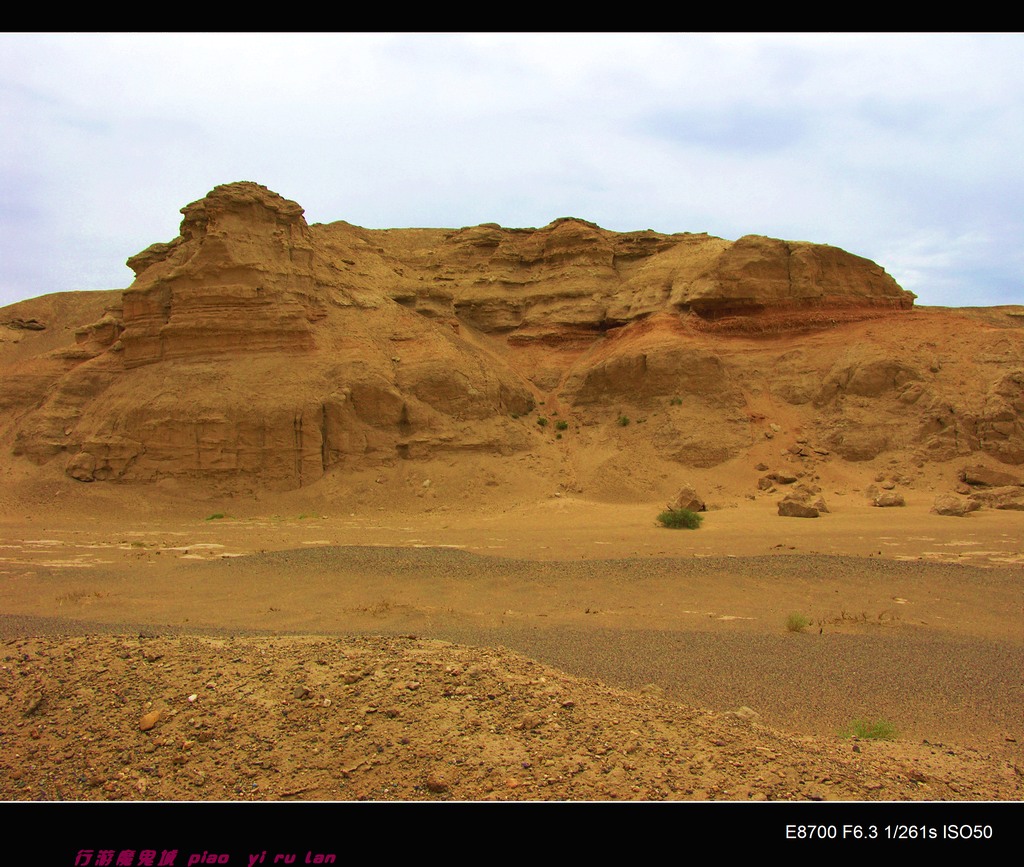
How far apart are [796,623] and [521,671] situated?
4610mm

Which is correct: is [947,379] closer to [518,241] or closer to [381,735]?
[518,241]

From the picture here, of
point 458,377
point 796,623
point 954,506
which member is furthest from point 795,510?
point 458,377

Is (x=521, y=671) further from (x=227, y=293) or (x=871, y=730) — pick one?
(x=227, y=293)

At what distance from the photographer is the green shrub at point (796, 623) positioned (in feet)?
26.6

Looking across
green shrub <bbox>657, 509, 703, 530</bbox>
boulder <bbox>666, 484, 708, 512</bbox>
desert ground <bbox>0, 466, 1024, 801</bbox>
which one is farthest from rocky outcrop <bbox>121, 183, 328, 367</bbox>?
green shrub <bbox>657, 509, 703, 530</bbox>

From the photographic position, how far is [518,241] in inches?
1470

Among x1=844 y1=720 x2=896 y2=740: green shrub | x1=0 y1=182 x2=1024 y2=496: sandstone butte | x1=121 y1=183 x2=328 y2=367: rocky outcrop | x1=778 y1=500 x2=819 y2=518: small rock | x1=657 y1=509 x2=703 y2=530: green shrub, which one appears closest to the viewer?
x1=844 y1=720 x2=896 y2=740: green shrub

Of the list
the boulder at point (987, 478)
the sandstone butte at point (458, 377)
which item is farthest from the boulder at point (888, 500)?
the sandstone butte at point (458, 377)

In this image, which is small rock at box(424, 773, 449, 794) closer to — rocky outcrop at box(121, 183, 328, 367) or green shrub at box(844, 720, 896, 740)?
green shrub at box(844, 720, 896, 740)

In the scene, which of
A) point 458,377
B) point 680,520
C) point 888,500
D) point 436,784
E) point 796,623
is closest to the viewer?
point 436,784

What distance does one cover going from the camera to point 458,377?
26359 millimetres

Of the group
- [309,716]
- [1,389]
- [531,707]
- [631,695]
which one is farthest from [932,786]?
[1,389]

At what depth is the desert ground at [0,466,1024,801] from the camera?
12.3 feet

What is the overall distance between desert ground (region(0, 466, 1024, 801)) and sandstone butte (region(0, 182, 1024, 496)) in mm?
9245
